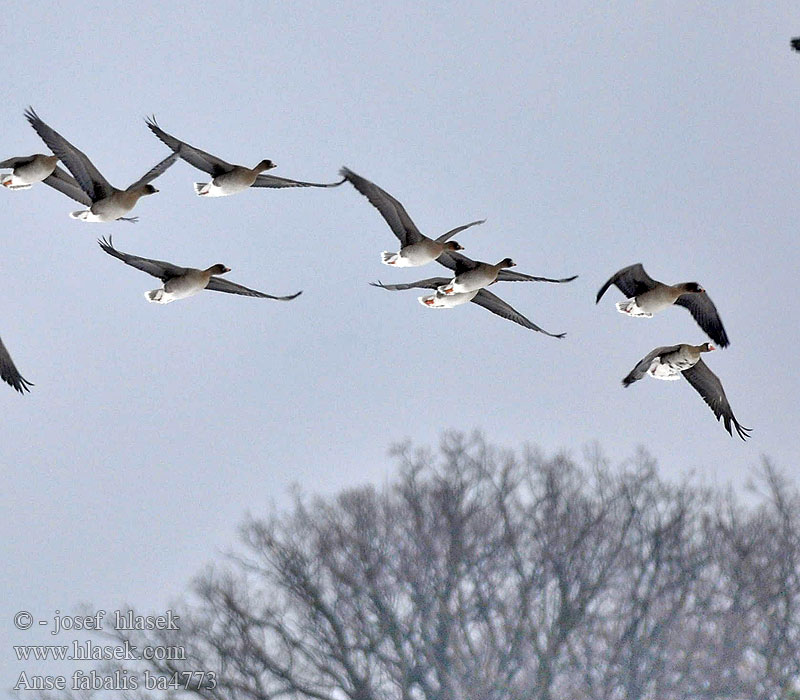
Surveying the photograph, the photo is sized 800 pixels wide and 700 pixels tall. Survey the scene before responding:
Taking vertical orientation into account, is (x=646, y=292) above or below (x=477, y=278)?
below

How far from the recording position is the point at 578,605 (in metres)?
29.8

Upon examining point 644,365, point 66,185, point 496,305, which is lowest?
point 644,365

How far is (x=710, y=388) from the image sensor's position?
13945mm

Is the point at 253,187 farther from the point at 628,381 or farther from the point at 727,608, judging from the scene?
the point at 727,608

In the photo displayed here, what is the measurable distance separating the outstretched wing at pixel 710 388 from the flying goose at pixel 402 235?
2711mm

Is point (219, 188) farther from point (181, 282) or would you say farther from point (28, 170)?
point (28, 170)

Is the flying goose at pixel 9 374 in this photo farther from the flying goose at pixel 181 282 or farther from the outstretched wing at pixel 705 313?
the outstretched wing at pixel 705 313

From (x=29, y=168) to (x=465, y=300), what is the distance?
437 cm

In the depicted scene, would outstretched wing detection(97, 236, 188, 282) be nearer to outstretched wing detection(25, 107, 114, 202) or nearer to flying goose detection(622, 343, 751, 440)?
outstretched wing detection(25, 107, 114, 202)

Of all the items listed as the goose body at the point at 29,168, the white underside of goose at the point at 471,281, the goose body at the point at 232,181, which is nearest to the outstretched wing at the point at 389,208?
the white underside of goose at the point at 471,281

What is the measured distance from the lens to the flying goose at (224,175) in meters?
13.5

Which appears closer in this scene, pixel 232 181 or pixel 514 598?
pixel 232 181

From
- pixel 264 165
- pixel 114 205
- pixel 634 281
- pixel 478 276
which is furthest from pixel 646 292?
pixel 114 205

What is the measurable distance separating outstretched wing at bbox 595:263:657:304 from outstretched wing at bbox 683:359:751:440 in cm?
96
